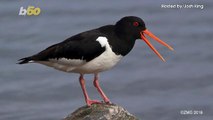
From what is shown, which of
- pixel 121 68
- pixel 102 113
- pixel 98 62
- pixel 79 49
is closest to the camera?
pixel 102 113

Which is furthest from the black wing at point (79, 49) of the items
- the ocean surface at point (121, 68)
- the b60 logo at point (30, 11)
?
the b60 logo at point (30, 11)

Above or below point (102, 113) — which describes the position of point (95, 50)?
above

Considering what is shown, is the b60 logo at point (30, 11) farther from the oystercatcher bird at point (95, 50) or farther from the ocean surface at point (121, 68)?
the oystercatcher bird at point (95, 50)

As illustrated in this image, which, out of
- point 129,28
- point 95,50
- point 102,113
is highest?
point 129,28

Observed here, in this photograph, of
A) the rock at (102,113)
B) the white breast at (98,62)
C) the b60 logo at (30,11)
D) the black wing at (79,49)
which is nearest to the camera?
the rock at (102,113)

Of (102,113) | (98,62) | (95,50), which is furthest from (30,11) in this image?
(102,113)

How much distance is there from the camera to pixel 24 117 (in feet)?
60.1

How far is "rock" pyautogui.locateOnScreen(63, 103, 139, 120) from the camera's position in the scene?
12.1 meters

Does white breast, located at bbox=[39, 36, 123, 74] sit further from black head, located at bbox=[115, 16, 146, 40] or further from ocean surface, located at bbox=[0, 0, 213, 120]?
ocean surface, located at bbox=[0, 0, 213, 120]

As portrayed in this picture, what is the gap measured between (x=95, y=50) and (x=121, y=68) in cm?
716

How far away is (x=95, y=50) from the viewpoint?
12.6 meters

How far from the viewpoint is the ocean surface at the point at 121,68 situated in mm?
18469

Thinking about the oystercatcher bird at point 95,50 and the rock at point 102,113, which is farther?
the oystercatcher bird at point 95,50

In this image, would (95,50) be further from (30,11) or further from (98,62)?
(30,11)
